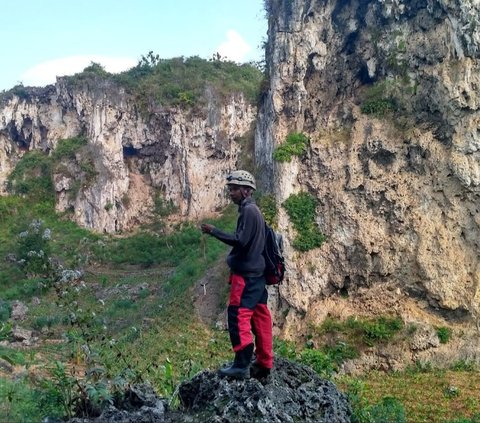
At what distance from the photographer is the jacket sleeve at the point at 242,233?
152 inches

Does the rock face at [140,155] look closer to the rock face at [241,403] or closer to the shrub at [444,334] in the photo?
the shrub at [444,334]

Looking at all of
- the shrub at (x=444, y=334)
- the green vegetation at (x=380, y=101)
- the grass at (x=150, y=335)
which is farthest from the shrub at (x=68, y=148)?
the shrub at (x=444, y=334)

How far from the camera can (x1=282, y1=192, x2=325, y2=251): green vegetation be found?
12680 millimetres

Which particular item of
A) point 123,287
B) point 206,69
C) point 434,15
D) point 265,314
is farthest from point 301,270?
point 206,69

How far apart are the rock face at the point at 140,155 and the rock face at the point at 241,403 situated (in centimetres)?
2862

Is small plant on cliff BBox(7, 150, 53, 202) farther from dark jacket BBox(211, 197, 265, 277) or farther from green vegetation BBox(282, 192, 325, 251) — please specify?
dark jacket BBox(211, 197, 265, 277)

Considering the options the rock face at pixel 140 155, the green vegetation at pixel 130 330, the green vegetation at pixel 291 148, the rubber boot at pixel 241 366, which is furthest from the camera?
the rock face at pixel 140 155

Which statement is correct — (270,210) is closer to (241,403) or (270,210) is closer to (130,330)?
(130,330)

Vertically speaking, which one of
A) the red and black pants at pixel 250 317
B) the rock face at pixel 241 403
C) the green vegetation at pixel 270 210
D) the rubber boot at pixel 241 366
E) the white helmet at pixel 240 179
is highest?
the white helmet at pixel 240 179

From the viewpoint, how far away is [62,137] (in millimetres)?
36562

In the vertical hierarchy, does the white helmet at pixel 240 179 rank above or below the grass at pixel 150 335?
above

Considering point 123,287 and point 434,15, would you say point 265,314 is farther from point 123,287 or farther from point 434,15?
point 123,287

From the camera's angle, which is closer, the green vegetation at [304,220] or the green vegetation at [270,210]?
the green vegetation at [304,220]

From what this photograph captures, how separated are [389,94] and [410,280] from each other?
13.5ft
